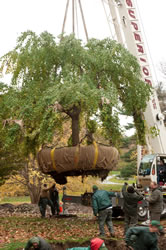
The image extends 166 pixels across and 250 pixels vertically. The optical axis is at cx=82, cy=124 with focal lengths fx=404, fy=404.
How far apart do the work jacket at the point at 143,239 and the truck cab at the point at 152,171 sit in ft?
33.7

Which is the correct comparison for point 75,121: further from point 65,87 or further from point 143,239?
point 143,239

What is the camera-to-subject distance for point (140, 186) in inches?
679

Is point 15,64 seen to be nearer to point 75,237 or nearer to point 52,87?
point 52,87

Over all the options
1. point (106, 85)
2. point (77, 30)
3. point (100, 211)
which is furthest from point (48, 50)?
point (100, 211)

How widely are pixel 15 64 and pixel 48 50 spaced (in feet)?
4.26

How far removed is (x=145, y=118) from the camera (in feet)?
61.0

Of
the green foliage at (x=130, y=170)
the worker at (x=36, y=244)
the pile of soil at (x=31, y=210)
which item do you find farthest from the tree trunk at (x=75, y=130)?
the green foliage at (x=130, y=170)

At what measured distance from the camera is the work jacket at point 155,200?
411 inches

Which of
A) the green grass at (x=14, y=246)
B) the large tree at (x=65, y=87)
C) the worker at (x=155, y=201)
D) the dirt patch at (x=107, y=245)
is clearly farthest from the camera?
the large tree at (x=65, y=87)

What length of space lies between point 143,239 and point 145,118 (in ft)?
40.6

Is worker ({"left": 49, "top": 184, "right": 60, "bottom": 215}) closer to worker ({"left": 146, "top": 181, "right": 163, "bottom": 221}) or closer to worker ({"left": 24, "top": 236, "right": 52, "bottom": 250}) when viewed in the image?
worker ({"left": 146, "top": 181, "right": 163, "bottom": 221})

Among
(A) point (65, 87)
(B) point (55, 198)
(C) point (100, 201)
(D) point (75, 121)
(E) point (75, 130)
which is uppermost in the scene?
(A) point (65, 87)

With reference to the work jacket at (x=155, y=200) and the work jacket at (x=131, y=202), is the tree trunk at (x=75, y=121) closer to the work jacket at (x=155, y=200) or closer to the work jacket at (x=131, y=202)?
the work jacket at (x=131, y=202)

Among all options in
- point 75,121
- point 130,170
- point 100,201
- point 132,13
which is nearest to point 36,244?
point 100,201
